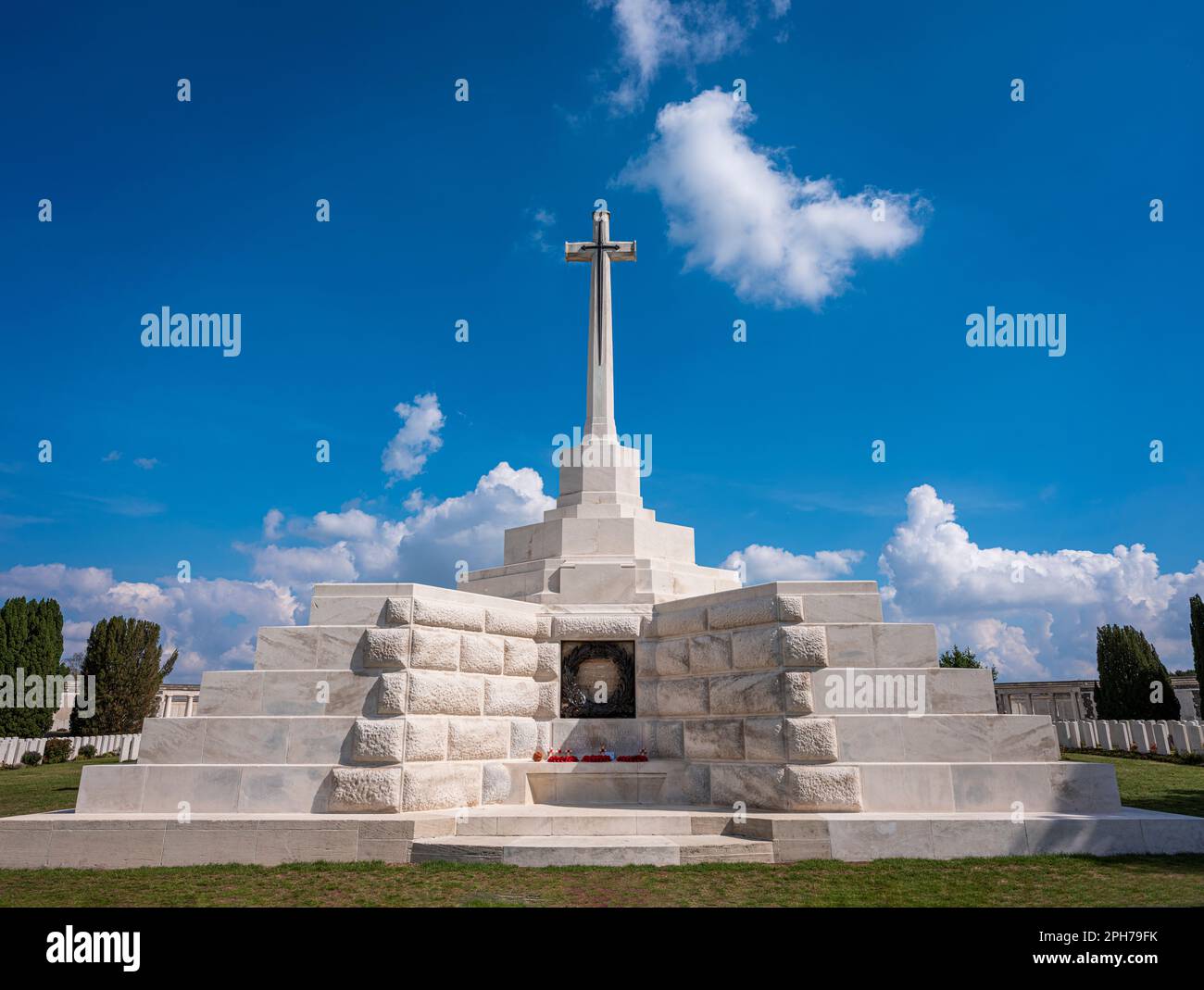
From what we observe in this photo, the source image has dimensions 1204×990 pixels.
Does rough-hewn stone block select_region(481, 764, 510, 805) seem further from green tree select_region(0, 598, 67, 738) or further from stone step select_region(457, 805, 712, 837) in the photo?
green tree select_region(0, 598, 67, 738)

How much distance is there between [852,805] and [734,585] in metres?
6.11

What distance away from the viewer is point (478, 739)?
39.5 feet

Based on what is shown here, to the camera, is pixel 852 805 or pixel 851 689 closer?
pixel 852 805

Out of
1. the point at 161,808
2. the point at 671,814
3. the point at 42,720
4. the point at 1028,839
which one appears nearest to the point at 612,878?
the point at 671,814

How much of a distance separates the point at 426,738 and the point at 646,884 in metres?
4.03

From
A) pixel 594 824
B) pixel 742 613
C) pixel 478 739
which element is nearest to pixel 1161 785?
pixel 742 613

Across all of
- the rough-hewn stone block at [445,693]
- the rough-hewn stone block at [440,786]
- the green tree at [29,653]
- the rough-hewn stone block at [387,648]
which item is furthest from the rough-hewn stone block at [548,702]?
the green tree at [29,653]

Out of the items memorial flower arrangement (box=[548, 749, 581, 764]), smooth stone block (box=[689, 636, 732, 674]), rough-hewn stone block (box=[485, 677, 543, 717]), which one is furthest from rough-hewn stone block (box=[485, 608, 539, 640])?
smooth stone block (box=[689, 636, 732, 674])

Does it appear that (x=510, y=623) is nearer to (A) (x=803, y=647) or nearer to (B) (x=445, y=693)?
(B) (x=445, y=693)

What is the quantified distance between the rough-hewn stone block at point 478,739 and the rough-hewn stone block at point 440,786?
0.19 m

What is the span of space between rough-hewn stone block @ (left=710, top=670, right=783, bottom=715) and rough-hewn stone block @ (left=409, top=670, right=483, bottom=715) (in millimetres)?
3651

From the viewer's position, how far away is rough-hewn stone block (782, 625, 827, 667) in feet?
37.1
